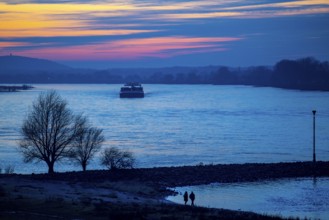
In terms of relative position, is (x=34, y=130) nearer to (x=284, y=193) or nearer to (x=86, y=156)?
(x=86, y=156)

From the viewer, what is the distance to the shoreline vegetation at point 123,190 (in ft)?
60.7

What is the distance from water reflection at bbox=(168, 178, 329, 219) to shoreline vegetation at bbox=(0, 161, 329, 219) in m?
1.12

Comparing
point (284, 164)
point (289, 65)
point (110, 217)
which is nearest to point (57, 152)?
point (284, 164)

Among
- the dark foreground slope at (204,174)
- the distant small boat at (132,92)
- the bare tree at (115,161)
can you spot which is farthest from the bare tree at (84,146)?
the distant small boat at (132,92)

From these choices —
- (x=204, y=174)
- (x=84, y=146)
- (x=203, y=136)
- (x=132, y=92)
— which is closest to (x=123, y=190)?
(x=204, y=174)

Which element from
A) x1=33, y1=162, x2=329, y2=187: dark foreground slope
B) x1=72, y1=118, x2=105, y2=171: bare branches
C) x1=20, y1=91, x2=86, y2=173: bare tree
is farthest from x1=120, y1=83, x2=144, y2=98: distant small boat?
x1=33, y1=162, x2=329, y2=187: dark foreground slope

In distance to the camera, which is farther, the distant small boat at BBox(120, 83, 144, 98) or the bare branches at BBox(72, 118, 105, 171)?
the distant small boat at BBox(120, 83, 144, 98)

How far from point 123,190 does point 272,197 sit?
6.33 meters

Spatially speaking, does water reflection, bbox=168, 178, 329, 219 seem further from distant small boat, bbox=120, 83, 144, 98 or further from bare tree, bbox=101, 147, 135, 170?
distant small boat, bbox=120, 83, 144, 98

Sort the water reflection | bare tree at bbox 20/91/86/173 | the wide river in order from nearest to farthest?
the water reflection → bare tree at bbox 20/91/86/173 → the wide river

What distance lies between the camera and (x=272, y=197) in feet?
86.1

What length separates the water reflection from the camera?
23.5 metres

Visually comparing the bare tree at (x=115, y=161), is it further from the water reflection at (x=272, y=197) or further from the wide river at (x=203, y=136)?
the water reflection at (x=272, y=197)

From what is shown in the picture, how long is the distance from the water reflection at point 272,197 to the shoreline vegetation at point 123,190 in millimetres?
1116
